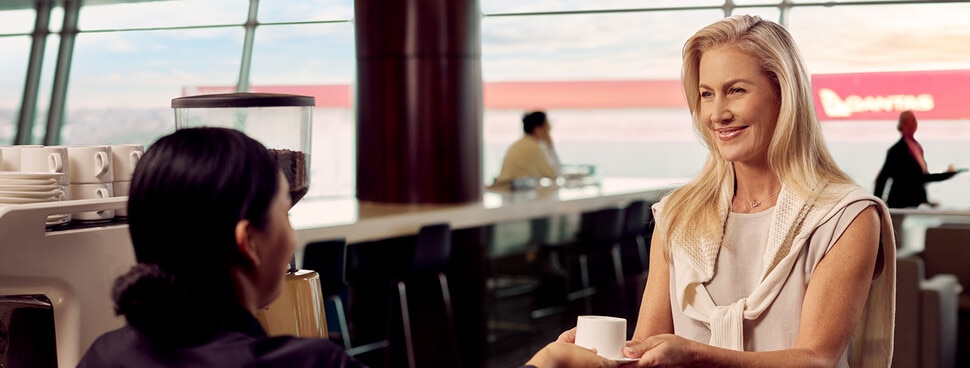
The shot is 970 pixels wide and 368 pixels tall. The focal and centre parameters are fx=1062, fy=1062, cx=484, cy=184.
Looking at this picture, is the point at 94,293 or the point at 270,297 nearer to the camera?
the point at 270,297

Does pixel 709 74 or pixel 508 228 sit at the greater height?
pixel 709 74

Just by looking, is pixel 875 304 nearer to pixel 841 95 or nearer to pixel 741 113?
pixel 741 113

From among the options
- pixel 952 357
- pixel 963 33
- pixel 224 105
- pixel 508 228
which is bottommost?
pixel 952 357

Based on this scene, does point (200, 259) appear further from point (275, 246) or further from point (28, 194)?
point (28, 194)

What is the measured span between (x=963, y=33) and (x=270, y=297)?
21.6 feet

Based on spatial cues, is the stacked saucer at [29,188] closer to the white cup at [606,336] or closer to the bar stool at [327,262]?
the white cup at [606,336]

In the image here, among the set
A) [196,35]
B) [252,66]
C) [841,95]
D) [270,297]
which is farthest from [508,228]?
[270,297]

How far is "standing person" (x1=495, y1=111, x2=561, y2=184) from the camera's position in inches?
318

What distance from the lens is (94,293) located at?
2035mm

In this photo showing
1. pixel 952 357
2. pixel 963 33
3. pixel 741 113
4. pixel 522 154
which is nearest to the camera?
pixel 741 113

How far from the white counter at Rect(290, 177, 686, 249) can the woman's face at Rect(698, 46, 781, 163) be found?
11.5 ft

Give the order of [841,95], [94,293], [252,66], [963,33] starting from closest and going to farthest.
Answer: [94,293] → [963,33] → [841,95] → [252,66]

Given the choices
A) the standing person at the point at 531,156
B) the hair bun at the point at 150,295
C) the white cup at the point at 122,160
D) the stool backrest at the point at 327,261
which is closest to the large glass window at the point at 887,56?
the standing person at the point at 531,156

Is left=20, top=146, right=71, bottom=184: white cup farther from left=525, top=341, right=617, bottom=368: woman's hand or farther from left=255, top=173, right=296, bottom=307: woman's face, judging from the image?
left=525, top=341, right=617, bottom=368: woman's hand
